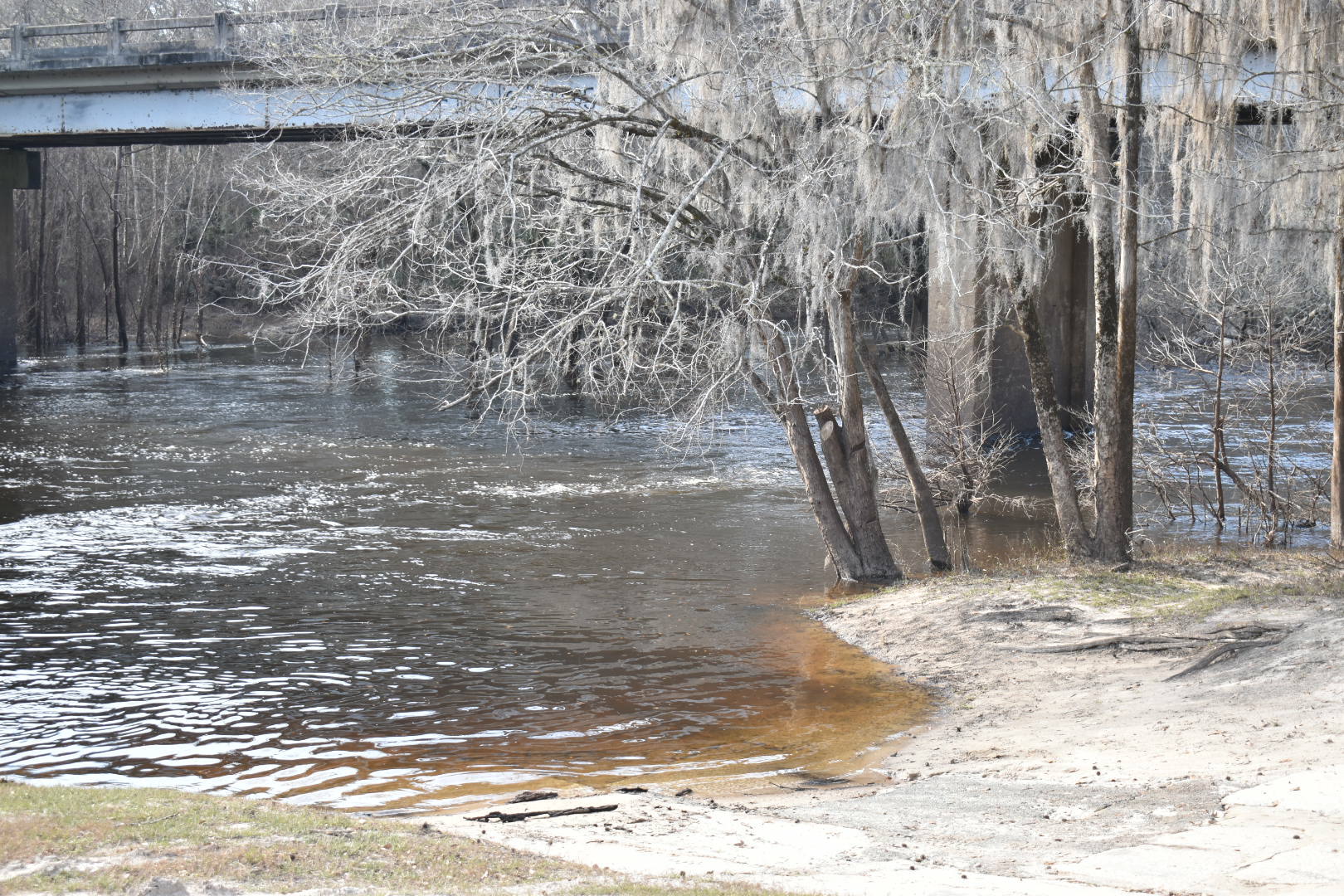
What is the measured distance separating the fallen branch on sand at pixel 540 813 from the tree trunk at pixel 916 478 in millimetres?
7323

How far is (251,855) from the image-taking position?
5484 mm

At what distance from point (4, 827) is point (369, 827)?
157 cm

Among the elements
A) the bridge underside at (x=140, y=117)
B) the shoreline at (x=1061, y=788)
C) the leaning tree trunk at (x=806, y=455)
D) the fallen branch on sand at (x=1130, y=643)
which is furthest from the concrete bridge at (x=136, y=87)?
the shoreline at (x=1061, y=788)

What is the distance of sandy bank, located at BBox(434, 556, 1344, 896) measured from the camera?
5551 millimetres

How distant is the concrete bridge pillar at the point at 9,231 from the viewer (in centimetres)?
3753

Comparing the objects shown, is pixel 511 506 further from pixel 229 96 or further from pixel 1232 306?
pixel 229 96

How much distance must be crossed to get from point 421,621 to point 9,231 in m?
31.7

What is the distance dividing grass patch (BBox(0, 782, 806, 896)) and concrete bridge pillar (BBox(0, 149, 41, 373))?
116 ft

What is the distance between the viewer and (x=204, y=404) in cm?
3228

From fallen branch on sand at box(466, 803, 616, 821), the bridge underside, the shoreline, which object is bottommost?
fallen branch on sand at box(466, 803, 616, 821)

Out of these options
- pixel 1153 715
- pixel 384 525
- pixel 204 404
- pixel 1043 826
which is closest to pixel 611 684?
pixel 1153 715

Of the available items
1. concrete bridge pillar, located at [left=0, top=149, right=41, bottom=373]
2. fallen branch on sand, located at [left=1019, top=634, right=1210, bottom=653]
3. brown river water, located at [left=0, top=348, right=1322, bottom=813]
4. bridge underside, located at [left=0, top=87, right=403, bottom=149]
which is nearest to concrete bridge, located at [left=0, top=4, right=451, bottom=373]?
bridge underside, located at [left=0, top=87, right=403, bottom=149]

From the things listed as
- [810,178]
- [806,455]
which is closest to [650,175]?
[810,178]

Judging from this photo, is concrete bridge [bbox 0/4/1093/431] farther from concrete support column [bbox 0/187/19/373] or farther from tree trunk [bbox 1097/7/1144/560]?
tree trunk [bbox 1097/7/1144/560]
